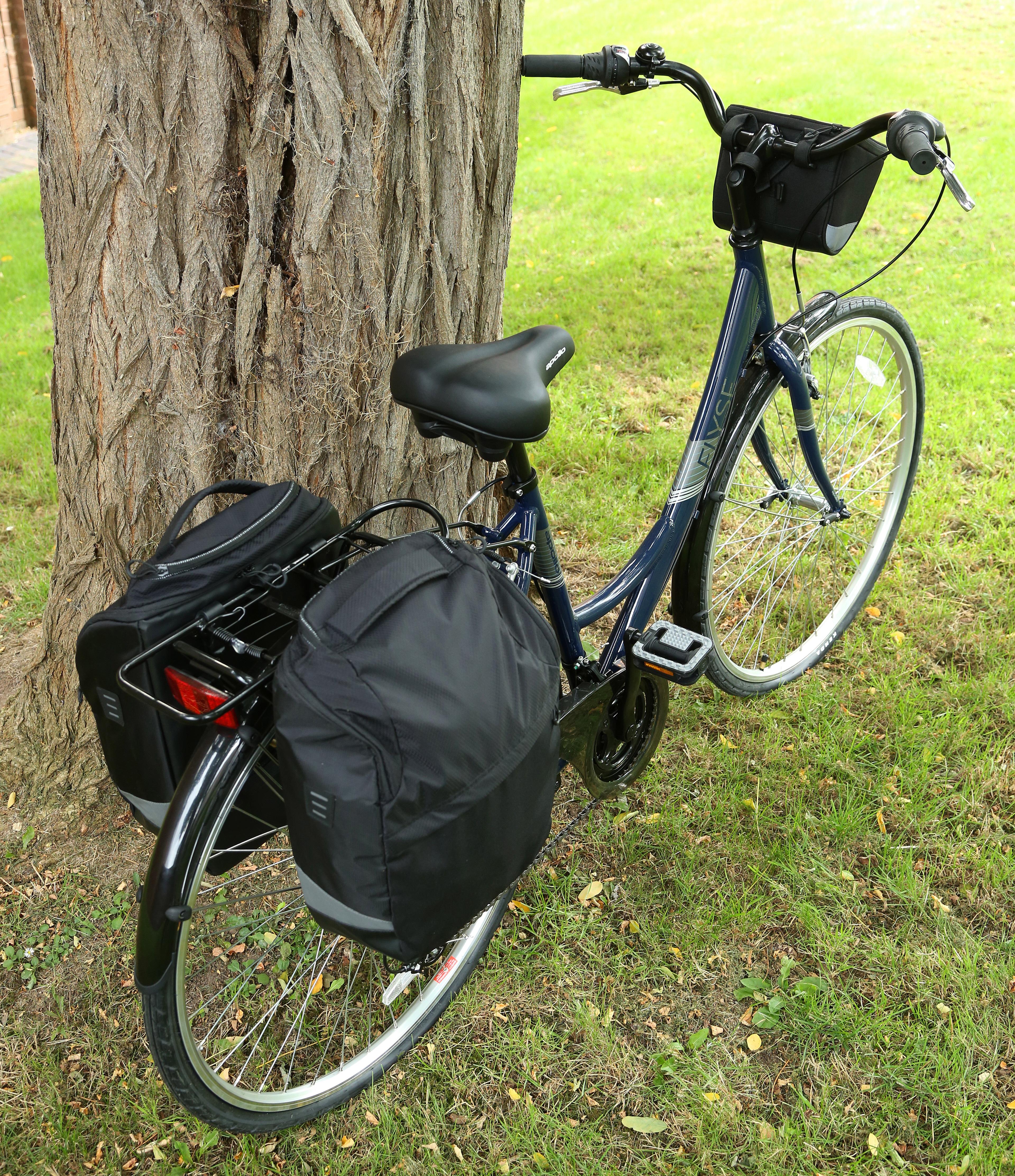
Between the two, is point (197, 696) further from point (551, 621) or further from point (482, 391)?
point (551, 621)

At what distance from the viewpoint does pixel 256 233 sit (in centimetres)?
202

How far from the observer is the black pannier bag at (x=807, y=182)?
217 cm

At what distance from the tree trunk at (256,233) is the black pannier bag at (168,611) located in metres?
0.47

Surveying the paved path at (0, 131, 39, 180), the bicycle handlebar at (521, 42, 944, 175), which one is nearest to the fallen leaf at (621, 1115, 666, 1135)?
the bicycle handlebar at (521, 42, 944, 175)

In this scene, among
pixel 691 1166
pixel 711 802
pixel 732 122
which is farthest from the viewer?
pixel 711 802

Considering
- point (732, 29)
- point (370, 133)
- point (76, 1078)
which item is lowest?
point (76, 1078)

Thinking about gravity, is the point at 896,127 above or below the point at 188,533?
above

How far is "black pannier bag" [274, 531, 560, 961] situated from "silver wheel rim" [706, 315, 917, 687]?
123 centimetres

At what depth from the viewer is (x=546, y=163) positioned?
795cm

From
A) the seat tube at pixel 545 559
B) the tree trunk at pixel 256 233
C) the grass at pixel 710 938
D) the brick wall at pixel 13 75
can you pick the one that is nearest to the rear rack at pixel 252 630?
the seat tube at pixel 545 559

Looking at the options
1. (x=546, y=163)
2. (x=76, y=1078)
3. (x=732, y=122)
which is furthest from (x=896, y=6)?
(x=76, y=1078)

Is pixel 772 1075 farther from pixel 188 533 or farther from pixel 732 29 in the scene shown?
pixel 732 29

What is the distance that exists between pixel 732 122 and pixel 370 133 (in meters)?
0.85

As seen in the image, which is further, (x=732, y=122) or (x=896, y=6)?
(x=896, y=6)
